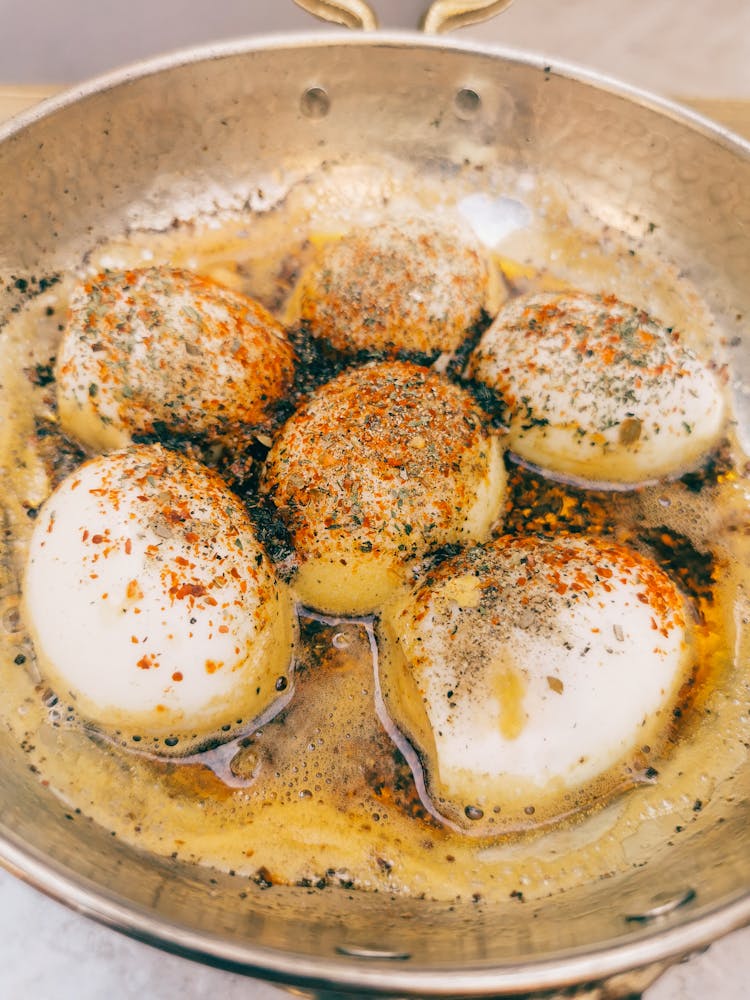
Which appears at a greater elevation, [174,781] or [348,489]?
[348,489]

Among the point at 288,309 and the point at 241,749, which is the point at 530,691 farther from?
the point at 288,309

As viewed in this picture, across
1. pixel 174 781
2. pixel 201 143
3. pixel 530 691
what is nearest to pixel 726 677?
pixel 530 691

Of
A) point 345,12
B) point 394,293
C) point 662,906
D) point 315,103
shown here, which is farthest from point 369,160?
point 662,906

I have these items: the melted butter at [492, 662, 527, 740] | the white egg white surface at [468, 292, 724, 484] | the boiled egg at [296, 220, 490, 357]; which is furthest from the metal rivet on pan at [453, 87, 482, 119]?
the melted butter at [492, 662, 527, 740]

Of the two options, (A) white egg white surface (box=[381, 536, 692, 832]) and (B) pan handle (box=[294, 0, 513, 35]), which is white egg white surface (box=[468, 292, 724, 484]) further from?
(B) pan handle (box=[294, 0, 513, 35])

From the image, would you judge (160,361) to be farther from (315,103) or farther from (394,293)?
(315,103)

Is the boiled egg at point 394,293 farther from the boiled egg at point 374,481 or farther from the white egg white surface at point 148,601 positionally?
the white egg white surface at point 148,601
